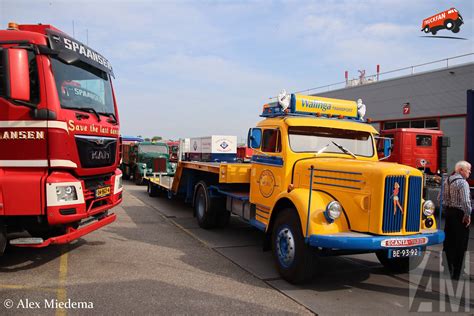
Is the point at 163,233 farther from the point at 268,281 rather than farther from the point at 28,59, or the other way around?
the point at 28,59

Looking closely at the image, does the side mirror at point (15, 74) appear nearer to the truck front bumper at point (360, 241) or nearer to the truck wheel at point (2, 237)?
the truck wheel at point (2, 237)

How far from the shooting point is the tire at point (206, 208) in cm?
814

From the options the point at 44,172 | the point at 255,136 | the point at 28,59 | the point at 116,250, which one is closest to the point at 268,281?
the point at 255,136

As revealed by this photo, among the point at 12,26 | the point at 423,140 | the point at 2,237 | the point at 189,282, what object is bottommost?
the point at 189,282

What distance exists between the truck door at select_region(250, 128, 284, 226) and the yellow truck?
2 cm

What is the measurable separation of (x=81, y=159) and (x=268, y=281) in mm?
3052

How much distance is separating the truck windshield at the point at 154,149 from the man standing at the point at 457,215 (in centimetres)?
1689

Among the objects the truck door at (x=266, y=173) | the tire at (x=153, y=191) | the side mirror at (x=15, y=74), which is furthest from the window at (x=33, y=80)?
the tire at (x=153, y=191)

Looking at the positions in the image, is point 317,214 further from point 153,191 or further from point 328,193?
point 153,191

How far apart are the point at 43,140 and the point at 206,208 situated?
13.9ft

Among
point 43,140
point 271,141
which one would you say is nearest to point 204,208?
point 271,141

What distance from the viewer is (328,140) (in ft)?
19.9

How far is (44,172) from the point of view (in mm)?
4664

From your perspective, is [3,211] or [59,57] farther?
[59,57]
